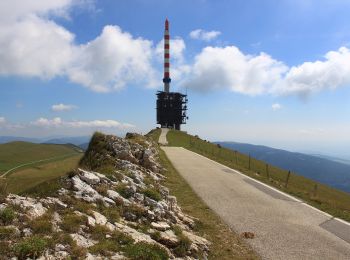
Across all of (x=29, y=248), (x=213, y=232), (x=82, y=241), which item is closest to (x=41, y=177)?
(x=213, y=232)

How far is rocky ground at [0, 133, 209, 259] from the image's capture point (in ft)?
29.2

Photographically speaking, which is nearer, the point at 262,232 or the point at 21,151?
the point at 262,232

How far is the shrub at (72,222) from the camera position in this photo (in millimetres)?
10037

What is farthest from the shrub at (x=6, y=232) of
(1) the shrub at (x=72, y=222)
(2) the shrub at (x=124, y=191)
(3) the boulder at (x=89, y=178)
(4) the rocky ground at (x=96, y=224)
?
(2) the shrub at (x=124, y=191)

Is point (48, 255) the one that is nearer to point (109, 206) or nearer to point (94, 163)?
point (109, 206)

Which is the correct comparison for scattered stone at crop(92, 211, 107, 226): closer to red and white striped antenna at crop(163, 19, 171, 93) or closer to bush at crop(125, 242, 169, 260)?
bush at crop(125, 242, 169, 260)

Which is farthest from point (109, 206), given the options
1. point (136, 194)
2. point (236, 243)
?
point (236, 243)

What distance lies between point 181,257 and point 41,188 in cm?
601

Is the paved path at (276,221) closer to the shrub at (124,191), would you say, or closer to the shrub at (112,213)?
the shrub at (124,191)

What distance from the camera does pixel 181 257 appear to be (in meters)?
10.6

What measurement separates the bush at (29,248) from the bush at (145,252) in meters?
2.13

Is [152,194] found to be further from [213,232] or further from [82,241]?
[82,241]

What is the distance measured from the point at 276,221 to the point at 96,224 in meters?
8.38

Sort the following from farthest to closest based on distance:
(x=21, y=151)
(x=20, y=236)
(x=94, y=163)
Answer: (x=21, y=151), (x=94, y=163), (x=20, y=236)
